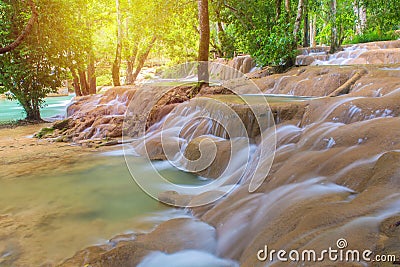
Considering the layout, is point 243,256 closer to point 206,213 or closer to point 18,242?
point 206,213

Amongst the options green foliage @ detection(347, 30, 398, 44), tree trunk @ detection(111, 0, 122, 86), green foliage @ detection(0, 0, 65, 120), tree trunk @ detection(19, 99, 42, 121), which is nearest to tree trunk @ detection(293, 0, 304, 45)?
green foliage @ detection(347, 30, 398, 44)

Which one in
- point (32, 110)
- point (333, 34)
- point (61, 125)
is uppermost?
point (333, 34)

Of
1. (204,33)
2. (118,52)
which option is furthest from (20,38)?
(118,52)

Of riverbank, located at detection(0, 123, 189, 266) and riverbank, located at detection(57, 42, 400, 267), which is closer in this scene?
riverbank, located at detection(57, 42, 400, 267)

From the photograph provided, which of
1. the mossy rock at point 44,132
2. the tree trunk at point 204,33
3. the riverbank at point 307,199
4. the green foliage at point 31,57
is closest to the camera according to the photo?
the riverbank at point 307,199

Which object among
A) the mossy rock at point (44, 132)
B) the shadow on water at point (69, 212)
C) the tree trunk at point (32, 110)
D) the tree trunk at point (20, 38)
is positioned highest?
the tree trunk at point (20, 38)

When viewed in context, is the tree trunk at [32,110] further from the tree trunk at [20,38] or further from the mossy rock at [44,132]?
the tree trunk at [20,38]

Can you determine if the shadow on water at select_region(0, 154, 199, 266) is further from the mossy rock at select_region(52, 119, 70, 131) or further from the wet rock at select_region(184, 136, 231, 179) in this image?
the mossy rock at select_region(52, 119, 70, 131)

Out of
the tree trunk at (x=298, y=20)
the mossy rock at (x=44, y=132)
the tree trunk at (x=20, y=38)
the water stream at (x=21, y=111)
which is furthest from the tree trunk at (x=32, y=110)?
the tree trunk at (x=298, y=20)

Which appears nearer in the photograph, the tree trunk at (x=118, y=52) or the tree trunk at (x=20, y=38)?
the tree trunk at (x=20, y=38)

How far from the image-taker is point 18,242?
3109 millimetres

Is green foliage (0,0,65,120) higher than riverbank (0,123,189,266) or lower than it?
higher

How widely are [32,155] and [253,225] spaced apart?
5994 millimetres

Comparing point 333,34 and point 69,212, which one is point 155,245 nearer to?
point 69,212
